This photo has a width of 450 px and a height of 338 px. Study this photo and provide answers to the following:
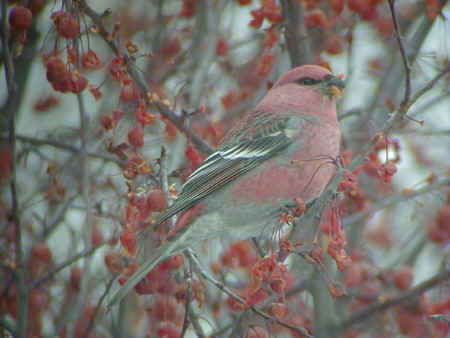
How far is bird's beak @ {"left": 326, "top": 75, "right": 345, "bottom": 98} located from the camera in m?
3.11

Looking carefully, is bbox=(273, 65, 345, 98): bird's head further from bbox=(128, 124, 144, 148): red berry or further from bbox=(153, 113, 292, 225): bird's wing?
bbox=(128, 124, 144, 148): red berry

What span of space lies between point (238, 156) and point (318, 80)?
71 cm

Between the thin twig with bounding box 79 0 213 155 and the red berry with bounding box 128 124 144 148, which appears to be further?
the red berry with bounding box 128 124 144 148

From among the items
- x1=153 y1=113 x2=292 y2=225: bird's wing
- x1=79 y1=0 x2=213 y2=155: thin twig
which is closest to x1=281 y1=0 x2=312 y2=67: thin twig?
x1=153 y1=113 x2=292 y2=225: bird's wing

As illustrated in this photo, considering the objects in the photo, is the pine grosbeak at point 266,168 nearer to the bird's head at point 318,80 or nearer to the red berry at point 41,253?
the bird's head at point 318,80

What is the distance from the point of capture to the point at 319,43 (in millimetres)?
3820

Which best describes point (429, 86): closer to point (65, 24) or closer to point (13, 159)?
point (65, 24)

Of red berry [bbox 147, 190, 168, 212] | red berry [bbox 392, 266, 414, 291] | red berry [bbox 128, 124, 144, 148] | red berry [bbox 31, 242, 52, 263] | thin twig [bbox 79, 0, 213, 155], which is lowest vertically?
red berry [bbox 392, 266, 414, 291]

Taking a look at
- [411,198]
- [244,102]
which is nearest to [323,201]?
[411,198]

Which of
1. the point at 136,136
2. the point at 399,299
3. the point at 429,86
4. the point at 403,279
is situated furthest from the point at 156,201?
the point at 403,279

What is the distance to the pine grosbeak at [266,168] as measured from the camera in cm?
298

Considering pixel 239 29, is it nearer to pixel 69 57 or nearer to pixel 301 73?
pixel 301 73

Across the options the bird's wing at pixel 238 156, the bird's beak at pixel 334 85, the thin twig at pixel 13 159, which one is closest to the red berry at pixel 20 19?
the thin twig at pixel 13 159

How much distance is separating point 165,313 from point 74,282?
1.07m
